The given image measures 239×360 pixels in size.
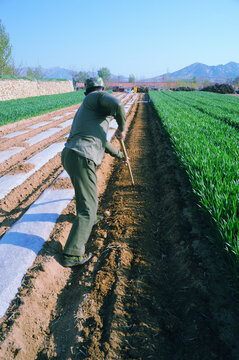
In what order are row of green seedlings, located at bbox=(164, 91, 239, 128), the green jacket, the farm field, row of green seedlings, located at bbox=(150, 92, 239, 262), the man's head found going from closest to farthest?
the farm field
row of green seedlings, located at bbox=(150, 92, 239, 262)
the green jacket
the man's head
row of green seedlings, located at bbox=(164, 91, 239, 128)

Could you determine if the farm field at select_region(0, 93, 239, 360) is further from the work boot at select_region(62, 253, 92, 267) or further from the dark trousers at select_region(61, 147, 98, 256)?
the dark trousers at select_region(61, 147, 98, 256)

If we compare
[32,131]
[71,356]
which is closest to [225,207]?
[71,356]

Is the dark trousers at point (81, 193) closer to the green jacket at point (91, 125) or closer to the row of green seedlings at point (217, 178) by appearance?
the green jacket at point (91, 125)

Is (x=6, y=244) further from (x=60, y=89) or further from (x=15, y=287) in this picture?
(x=60, y=89)

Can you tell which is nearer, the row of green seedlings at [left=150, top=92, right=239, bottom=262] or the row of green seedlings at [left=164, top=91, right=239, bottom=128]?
the row of green seedlings at [left=150, top=92, right=239, bottom=262]

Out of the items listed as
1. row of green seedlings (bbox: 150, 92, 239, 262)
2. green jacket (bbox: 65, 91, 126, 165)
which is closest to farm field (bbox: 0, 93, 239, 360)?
row of green seedlings (bbox: 150, 92, 239, 262)

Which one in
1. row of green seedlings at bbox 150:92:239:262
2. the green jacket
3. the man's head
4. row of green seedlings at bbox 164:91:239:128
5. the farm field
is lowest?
the farm field

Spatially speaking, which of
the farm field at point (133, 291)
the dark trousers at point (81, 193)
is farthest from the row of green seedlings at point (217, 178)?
the dark trousers at point (81, 193)

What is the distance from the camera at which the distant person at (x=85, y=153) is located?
7.46ft

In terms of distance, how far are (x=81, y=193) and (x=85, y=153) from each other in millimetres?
412

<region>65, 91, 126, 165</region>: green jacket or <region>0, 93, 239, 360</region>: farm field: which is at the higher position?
<region>65, 91, 126, 165</region>: green jacket

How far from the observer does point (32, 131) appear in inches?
354

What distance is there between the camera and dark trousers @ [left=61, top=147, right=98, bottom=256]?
231 cm

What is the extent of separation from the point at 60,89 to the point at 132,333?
125 feet
